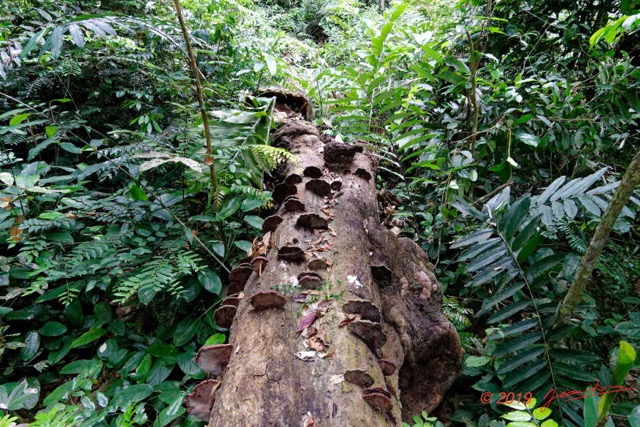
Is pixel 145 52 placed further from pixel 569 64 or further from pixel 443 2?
pixel 443 2

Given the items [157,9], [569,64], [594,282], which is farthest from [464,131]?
[157,9]

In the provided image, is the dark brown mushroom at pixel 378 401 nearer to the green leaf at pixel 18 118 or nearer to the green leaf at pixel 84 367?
the green leaf at pixel 84 367

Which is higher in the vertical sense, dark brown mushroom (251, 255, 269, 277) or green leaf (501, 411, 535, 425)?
green leaf (501, 411, 535, 425)

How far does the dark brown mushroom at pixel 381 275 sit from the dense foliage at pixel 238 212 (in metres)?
0.44

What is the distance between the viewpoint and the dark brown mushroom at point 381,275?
2.08 m

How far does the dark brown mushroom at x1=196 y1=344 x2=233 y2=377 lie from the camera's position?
56.2 inches

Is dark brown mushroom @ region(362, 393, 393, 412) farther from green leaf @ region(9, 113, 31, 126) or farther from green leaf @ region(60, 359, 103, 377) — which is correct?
green leaf @ region(9, 113, 31, 126)

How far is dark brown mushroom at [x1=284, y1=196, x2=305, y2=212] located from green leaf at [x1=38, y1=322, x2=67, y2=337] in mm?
1579

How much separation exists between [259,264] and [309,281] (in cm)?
31

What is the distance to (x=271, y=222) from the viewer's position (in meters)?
2.13

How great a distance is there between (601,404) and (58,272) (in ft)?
8.27

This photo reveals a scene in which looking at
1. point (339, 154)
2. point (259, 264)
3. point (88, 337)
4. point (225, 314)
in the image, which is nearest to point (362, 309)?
point (259, 264)

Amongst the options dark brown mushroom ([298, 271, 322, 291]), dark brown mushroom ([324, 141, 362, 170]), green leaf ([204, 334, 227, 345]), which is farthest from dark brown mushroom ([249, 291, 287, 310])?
dark brown mushroom ([324, 141, 362, 170])

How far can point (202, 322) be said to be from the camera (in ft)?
7.26
